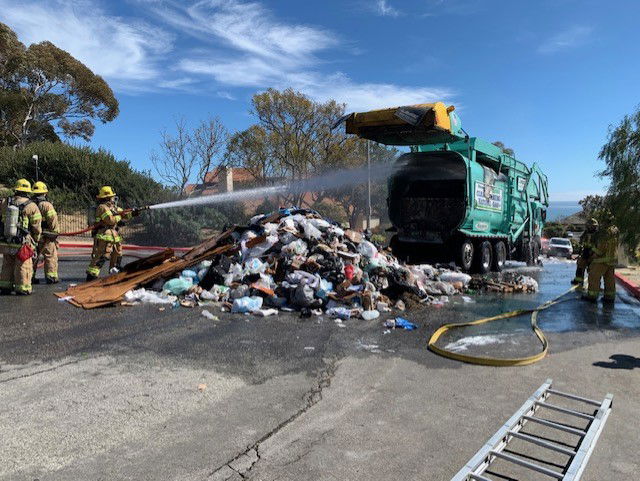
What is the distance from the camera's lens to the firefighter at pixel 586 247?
32.8 feet

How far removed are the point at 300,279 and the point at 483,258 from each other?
617cm

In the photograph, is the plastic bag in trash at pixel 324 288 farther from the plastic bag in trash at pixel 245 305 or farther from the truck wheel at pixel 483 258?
the truck wheel at pixel 483 258

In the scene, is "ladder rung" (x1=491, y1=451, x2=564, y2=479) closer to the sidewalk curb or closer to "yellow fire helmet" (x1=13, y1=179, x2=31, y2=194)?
"yellow fire helmet" (x1=13, y1=179, x2=31, y2=194)

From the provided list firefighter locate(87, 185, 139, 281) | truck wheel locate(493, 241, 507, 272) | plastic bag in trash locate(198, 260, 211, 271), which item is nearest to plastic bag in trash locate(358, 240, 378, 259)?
plastic bag in trash locate(198, 260, 211, 271)

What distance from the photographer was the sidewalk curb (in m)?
9.51

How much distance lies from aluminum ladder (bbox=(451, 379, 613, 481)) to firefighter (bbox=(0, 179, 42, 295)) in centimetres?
733

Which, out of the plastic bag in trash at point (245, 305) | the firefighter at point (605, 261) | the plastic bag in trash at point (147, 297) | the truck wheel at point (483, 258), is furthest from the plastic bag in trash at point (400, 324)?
the truck wheel at point (483, 258)

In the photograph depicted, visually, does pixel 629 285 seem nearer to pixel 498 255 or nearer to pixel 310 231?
pixel 498 255

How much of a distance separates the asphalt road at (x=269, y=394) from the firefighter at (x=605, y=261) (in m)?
1.84

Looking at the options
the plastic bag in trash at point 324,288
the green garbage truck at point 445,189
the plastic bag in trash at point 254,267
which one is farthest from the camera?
the green garbage truck at point 445,189

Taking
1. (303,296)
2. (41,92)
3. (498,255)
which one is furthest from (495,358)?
(41,92)

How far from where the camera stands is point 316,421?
3.36 metres

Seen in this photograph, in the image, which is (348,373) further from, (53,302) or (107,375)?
(53,302)

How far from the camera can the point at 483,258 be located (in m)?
11.9
